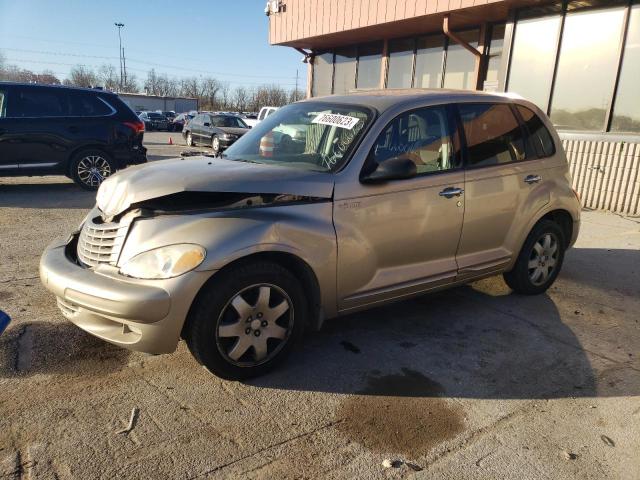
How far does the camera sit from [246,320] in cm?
300

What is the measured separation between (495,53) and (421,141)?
921 centimetres

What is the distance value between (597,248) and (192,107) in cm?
6934

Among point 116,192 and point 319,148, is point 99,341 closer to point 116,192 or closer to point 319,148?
point 116,192

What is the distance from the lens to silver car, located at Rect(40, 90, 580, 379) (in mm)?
2844

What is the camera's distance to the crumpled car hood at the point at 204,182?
3.02 m

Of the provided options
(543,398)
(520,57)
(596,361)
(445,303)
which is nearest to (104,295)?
(543,398)

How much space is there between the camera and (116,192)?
3176 mm

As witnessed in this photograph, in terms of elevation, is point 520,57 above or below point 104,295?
above

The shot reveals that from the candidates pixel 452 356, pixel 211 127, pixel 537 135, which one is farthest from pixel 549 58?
pixel 211 127

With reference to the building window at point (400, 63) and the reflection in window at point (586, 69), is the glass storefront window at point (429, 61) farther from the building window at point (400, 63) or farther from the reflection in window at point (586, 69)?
the reflection in window at point (586, 69)

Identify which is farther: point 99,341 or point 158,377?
point 99,341

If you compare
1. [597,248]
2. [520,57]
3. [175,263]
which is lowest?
[597,248]

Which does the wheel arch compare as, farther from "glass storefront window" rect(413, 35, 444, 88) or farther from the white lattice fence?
"glass storefront window" rect(413, 35, 444, 88)

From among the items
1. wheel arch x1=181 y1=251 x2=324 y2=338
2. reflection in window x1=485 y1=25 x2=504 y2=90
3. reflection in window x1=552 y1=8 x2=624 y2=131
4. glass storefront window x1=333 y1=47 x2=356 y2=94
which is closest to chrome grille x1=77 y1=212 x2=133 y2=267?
wheel arch x1=181 y1=251 x2=324 y2=338
